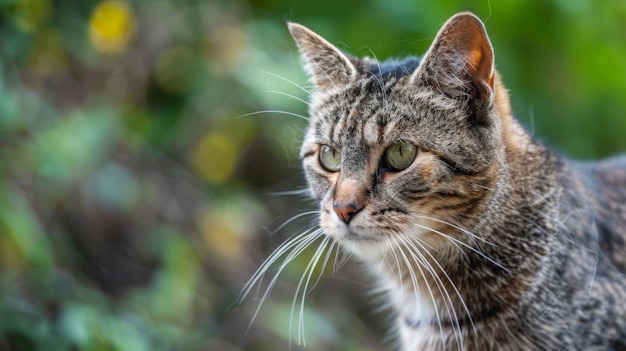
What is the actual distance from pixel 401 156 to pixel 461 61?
0.82 ft

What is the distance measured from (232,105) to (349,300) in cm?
134

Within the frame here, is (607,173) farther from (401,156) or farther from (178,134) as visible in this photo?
(178,134)

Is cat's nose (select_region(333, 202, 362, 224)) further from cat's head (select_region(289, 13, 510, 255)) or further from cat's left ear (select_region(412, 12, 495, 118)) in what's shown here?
cat's left ear (select_region(412, 12, 495, 118))

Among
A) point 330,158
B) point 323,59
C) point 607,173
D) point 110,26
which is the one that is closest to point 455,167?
point 330,158

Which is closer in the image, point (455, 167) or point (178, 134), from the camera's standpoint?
point (455, 167)

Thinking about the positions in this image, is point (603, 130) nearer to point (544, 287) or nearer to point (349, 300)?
point (349, 300)

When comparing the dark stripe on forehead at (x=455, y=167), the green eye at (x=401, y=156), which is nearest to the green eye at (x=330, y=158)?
the green eye at (x=401, y=156)

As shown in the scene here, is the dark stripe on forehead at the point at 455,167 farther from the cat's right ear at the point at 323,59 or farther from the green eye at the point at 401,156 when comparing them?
the cat's right ear at the point at 323,59

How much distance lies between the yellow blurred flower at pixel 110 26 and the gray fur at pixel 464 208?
3.84 ft

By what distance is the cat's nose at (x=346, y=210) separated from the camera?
162 cm

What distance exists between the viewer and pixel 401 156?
5.43ft

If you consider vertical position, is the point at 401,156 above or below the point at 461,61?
below

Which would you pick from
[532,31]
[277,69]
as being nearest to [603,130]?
[532,31]

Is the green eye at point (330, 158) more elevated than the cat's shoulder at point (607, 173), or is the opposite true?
the cat's shoulder at point (607, 173)
